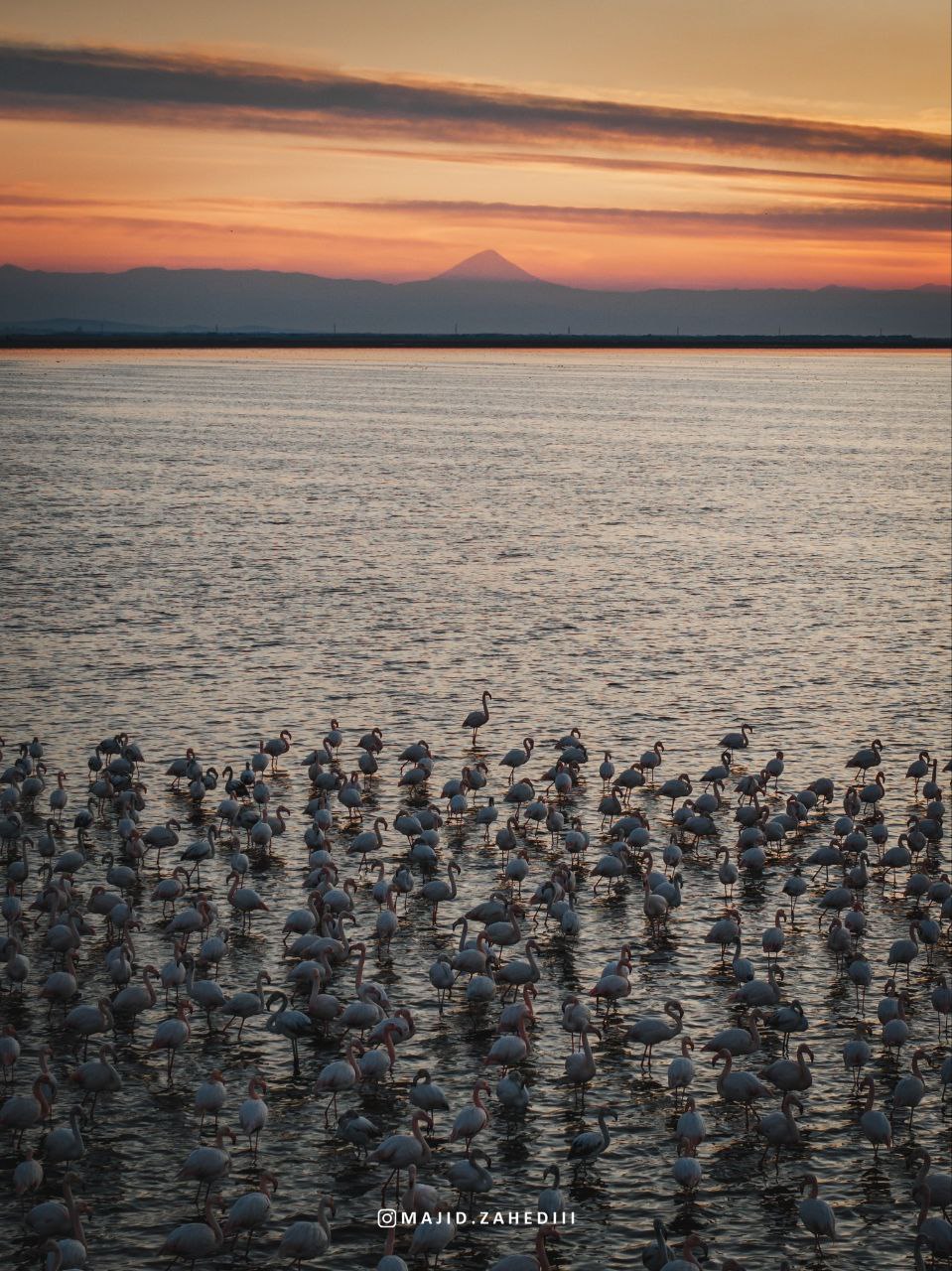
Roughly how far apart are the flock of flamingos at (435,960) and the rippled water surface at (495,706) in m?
0.16

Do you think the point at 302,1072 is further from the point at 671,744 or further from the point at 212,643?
the point at 212,643

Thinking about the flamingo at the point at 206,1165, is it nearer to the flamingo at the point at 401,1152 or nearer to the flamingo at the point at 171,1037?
the flamingo at the point at 401,1152

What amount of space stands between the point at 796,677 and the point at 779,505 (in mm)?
47922

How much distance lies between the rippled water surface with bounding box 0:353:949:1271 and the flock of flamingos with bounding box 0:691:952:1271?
0.16 meters

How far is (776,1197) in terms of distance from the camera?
15641mm

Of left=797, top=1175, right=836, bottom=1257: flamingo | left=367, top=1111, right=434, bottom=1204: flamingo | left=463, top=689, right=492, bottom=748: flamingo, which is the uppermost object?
left=463, top=689, right=492, bottom=748: flamingo

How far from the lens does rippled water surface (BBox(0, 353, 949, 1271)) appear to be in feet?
52.0

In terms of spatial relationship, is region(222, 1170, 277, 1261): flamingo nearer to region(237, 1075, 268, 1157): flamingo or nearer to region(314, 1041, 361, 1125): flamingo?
region(237, 1075, 268, 1157): flamingo

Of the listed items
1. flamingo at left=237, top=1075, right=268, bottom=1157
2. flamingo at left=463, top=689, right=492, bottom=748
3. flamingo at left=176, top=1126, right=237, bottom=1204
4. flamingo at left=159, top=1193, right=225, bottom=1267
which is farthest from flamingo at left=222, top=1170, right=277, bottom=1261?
flamingo at left=463, top=689, right=492, bottom=748

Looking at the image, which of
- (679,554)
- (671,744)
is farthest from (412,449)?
(671,744)

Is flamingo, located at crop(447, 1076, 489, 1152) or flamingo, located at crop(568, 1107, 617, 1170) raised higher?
flamingo, located at crop(447, 1076, 489, 1152)

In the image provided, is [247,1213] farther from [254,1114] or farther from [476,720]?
[476,720]

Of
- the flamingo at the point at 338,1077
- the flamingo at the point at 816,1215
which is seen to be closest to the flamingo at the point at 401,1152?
the flamingo at the point at 338,1077

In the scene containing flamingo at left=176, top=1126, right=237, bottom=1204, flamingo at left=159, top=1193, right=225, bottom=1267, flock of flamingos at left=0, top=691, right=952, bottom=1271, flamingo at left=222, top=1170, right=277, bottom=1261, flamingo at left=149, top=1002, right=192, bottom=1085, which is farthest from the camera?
flamingo at left=149, top=1002, right=192, bottom=1085
